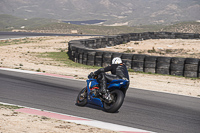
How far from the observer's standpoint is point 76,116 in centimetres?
789

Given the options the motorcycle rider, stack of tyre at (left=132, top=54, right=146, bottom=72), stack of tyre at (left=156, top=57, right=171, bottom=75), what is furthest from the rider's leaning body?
stack of tyre at (left=132, top=54, right=146, bottom=72)

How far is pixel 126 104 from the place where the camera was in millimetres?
9477

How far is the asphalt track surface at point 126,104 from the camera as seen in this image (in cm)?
760

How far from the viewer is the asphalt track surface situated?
299 inches

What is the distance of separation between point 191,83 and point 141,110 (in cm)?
585

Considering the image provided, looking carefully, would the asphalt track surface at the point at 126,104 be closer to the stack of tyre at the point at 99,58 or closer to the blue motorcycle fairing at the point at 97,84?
the blue motorcycle fairing at the point at 97,84

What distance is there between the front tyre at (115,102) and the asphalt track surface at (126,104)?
0.52 feet

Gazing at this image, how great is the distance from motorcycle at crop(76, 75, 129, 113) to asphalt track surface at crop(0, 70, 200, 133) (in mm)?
196

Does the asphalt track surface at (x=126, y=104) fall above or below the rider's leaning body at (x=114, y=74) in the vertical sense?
below

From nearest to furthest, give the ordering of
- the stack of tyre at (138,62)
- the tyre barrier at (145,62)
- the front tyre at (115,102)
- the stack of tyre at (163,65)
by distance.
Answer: the front tyre at (115,102) → the tyre barrier at (145,62) → the stack of tyre at (163,65) → the stack of tyre at (138,62)

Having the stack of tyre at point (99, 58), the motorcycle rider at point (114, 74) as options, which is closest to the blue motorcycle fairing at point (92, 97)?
the motorcycle rider at point (114, 74)

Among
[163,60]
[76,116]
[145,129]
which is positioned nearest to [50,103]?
[76,116]

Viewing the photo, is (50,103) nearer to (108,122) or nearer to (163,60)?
(108,122)

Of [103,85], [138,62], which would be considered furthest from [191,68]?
[103,85]
